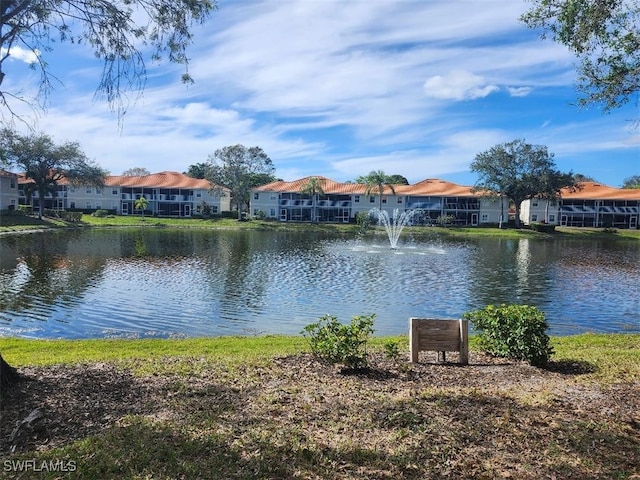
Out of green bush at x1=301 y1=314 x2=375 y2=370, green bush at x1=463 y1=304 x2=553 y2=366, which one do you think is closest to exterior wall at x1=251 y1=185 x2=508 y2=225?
green bush at x1=463 y1=304 x2=553 y2=366

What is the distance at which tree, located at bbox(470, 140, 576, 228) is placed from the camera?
7181cm

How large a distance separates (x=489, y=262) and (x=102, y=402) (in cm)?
3223

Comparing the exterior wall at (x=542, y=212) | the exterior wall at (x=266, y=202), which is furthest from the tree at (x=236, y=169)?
the exterior wall at (x=542, y=212)

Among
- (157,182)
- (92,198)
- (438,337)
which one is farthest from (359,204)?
(438,337)

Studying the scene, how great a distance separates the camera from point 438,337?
8297 millimetres

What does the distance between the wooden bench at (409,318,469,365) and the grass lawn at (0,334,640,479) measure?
318mm

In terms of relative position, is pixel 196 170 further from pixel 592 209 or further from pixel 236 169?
pixel 592 209

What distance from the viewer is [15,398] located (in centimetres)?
560

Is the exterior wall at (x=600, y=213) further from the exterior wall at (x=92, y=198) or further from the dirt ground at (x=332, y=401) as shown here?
the dirt ground at (x=332, y=401)

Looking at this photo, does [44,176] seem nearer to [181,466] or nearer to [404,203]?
[404,203]

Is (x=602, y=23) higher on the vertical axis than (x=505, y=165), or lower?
lower

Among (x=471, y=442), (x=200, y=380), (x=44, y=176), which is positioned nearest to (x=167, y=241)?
(x=44, y=176)

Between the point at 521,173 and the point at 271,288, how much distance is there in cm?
6047

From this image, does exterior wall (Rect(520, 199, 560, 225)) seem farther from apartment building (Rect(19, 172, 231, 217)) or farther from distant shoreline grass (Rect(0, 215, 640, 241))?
apartment building (Rect(19, 172, 231, 217))
